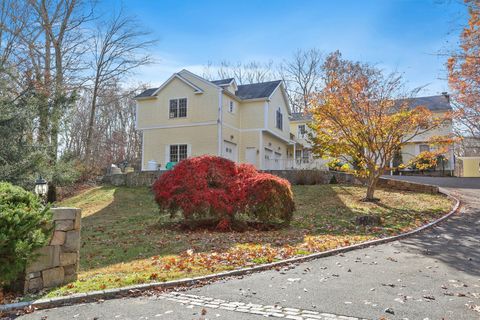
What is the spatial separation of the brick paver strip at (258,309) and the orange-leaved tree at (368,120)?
10.5 meters

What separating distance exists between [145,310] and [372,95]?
12156 millimetres

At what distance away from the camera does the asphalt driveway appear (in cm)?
418

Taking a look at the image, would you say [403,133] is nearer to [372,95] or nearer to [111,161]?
[372,95]

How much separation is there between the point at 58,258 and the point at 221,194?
502 cm

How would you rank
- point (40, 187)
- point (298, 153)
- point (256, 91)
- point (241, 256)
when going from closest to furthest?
point (241, 256)
point (40, 187)
point (256, 91)
point (298, 153)

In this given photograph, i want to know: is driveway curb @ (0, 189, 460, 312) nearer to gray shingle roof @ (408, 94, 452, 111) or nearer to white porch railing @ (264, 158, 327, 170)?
white porch railing @ (264, 158, 327, 170)

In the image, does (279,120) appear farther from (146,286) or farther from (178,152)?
(146,286)

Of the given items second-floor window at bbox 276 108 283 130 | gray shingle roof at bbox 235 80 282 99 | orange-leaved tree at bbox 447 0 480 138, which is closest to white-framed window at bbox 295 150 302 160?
second-floor window at bbox 276 108 283 130

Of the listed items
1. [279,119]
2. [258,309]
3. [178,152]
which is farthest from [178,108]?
[258,309]

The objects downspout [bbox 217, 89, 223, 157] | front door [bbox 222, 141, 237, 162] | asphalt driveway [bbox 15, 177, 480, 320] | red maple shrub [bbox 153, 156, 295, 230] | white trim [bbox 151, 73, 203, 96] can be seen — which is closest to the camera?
asphalt driveway [bbox 15, 177, 480, 320]

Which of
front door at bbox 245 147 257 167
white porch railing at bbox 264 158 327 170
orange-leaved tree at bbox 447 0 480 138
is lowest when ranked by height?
white porch railing at bbox 264 158 327 170

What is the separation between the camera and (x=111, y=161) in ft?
120

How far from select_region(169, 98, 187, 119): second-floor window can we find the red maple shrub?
42.9 feet

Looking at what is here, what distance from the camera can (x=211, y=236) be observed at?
9.23m
